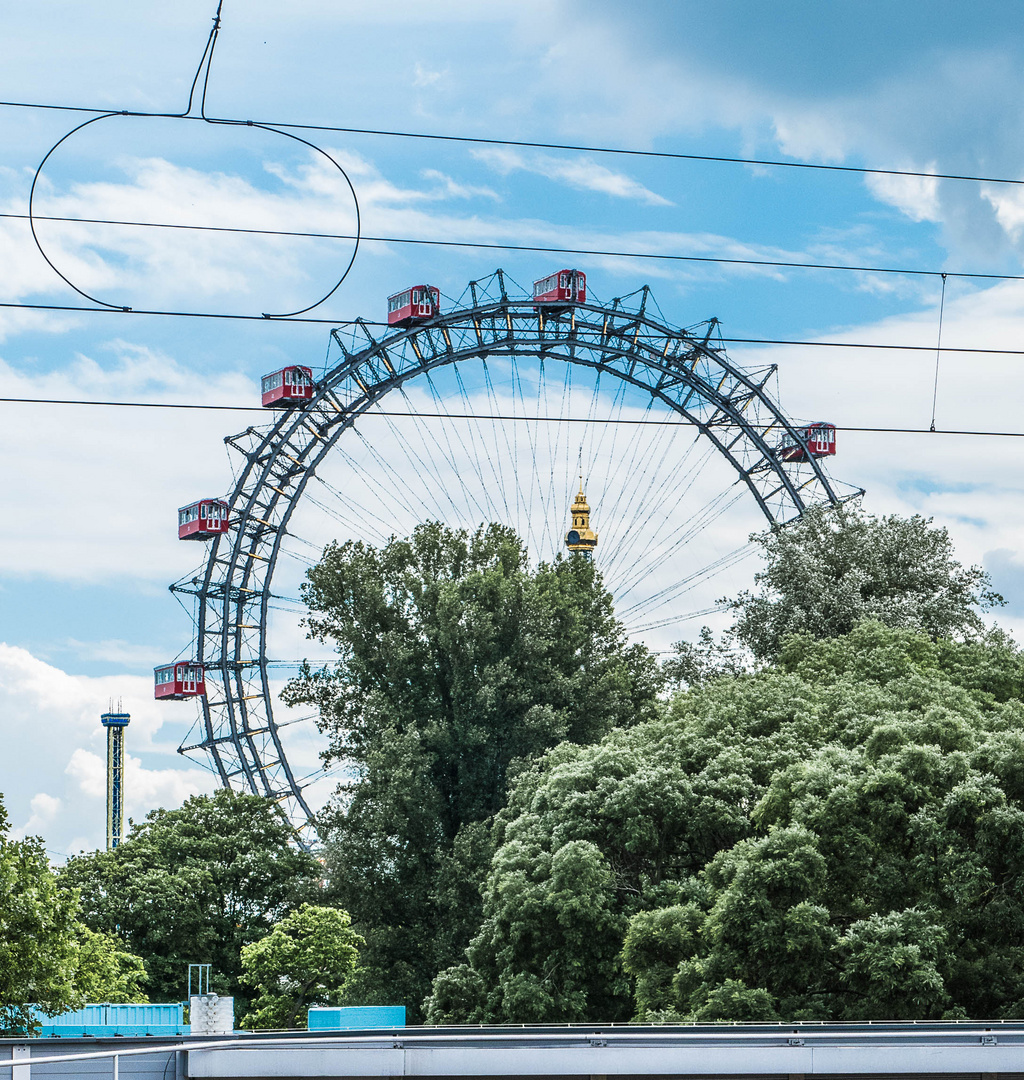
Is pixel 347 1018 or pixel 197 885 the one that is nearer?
pixel 347 1018

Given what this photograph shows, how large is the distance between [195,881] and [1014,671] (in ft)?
89.1

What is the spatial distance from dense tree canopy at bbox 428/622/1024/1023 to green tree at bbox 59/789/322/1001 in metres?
14.1

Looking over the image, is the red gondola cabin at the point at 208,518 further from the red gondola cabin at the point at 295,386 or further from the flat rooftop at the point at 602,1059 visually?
the flat rooftop at the point at 602,1059

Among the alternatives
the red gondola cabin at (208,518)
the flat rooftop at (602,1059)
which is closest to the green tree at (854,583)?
the red gondola cabin at (208,518)

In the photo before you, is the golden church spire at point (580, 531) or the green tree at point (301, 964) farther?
the golden church spire at point (580, 531)

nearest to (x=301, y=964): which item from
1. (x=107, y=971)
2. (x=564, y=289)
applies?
(x=107, y=971)

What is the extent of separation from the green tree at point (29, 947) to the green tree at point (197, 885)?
62.7ft

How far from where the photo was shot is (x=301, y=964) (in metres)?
40.8

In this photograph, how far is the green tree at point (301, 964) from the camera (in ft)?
133

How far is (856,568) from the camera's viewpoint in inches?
1852

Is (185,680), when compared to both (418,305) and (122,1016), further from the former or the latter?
(122,1016)

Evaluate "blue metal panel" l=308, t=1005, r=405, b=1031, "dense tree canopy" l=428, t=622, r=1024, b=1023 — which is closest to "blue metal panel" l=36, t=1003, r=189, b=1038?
"blue metal panel" l=308, t=1005, r=405, b=1031

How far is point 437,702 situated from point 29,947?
22.0m

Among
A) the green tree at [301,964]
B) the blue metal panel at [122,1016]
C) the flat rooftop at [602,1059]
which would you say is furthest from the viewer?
the green tree at [301,964]
